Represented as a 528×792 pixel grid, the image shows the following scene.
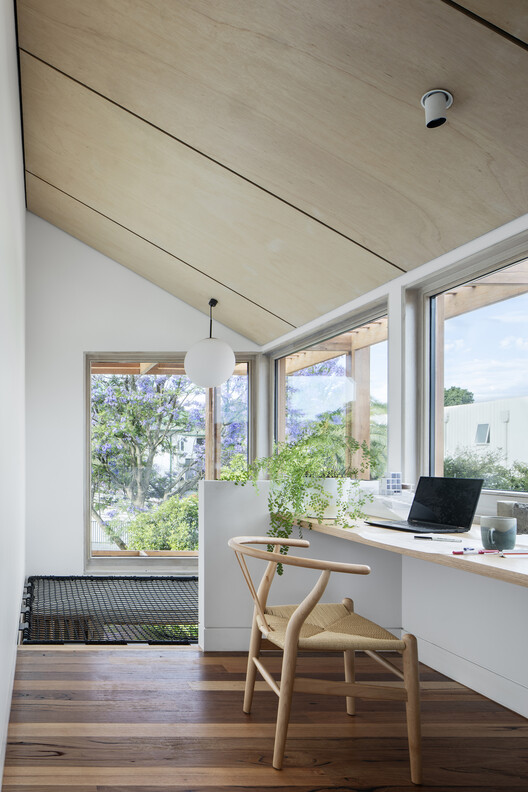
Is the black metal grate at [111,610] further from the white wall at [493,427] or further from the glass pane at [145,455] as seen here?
the white wall at [493,427]

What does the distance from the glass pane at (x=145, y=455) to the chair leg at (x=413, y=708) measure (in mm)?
3564

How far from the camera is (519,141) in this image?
7.10ft

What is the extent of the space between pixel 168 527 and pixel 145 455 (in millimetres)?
604

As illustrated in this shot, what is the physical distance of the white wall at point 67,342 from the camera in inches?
214

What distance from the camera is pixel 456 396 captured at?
10.0ft

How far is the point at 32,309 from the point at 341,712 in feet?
13.2

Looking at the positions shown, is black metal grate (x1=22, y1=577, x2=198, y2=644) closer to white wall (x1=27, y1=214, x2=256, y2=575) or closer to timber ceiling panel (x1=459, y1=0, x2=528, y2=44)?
white wall (x1=27, y1=214, x2=256, y2=575)

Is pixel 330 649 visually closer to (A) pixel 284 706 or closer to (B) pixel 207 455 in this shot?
(A) pixel 284 706

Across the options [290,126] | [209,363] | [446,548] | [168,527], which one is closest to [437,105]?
[290,126]

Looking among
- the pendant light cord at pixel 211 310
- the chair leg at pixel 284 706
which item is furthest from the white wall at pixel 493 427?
the pendant light cord at pixel 211 310

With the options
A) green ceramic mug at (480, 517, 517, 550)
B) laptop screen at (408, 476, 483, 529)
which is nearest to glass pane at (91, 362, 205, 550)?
laptop screen at (408, 476, 483, 529)

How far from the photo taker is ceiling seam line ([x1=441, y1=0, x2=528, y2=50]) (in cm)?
184

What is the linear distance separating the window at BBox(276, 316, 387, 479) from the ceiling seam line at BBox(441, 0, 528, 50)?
1877 millimetres

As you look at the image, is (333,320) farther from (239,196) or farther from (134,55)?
(134,55)
